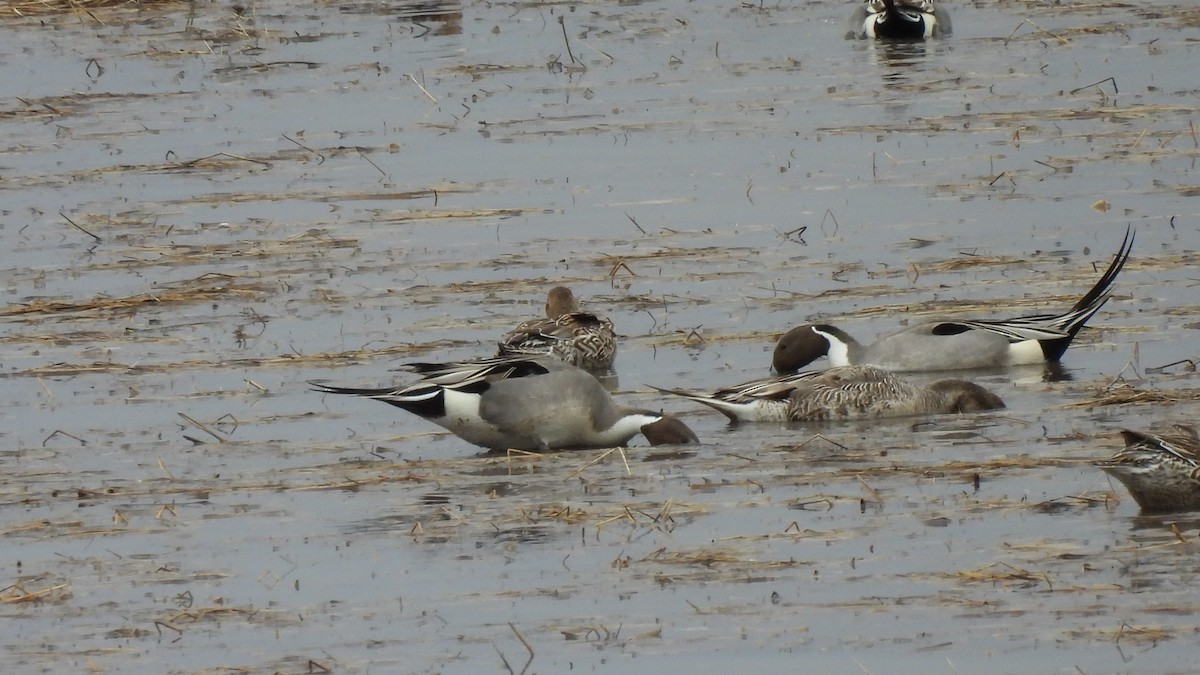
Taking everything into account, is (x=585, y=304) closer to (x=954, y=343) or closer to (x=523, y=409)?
(x=954, y=343)

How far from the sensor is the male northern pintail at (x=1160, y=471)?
7.77 metres

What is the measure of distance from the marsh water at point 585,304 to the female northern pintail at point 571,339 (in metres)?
0.27

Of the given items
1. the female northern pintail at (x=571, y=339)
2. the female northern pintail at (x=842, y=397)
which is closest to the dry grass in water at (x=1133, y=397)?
the female northern pintail at (x=842, y=397)

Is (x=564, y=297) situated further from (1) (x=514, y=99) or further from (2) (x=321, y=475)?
(1) (x=514, y=99)

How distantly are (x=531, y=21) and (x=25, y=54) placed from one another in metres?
5.18

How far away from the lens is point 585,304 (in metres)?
12.8

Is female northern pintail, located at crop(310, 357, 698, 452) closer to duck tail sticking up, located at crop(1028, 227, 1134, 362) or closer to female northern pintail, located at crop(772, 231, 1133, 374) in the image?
female northern pintail, located at crop(772, 231, 1133, 374)

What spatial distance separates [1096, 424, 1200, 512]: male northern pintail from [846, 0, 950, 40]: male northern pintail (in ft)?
43.8

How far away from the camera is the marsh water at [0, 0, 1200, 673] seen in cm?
716

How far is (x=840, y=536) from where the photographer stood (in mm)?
7840

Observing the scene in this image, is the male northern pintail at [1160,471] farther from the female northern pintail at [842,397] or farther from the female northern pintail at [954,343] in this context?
the female northern pintail at [954,343]

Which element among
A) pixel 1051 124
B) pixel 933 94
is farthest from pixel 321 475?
pixel 933 94

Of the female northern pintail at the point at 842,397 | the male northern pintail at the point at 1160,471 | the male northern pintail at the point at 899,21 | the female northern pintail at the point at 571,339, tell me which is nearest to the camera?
the male northern pintail at the point at 1160,471

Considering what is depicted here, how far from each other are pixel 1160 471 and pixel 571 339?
4209 mm
